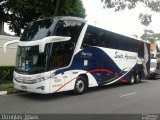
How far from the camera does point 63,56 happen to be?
1228 centimetres

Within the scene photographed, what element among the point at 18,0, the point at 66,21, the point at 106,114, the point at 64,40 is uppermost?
the point at 18,0

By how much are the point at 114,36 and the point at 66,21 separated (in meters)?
4.96

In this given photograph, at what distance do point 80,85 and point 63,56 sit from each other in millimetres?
2094

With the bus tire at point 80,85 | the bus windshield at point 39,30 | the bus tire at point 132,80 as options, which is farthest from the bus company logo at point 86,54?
the bus tire at point 132,80

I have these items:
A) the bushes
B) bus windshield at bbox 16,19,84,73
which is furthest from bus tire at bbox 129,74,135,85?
the bushes

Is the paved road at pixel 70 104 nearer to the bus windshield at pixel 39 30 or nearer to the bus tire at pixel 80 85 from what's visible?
the bus tire at pixel 80 85

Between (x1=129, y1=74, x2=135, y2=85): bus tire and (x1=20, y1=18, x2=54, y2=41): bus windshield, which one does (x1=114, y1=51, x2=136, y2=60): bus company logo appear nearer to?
(x1=129, y1=74, x2=135, y2=85): bus tire

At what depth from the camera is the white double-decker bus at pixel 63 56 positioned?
11.6 meters

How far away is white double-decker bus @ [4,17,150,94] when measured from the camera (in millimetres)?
11578

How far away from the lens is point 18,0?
23516 millimetres

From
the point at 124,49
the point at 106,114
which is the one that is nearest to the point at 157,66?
the point at 124,49

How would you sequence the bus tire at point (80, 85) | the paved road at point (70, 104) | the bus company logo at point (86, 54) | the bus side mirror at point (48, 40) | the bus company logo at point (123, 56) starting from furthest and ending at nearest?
the bus company logo at point (123, 56) < the bus company logo at point (86, 54) < the bus tire at point (80, 85) < the bus side mirror at point (48, 40) < the paved road at point (70, 104)

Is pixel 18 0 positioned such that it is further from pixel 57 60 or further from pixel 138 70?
pixel 57 60

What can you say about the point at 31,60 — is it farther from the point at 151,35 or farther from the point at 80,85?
the point at 151,35
